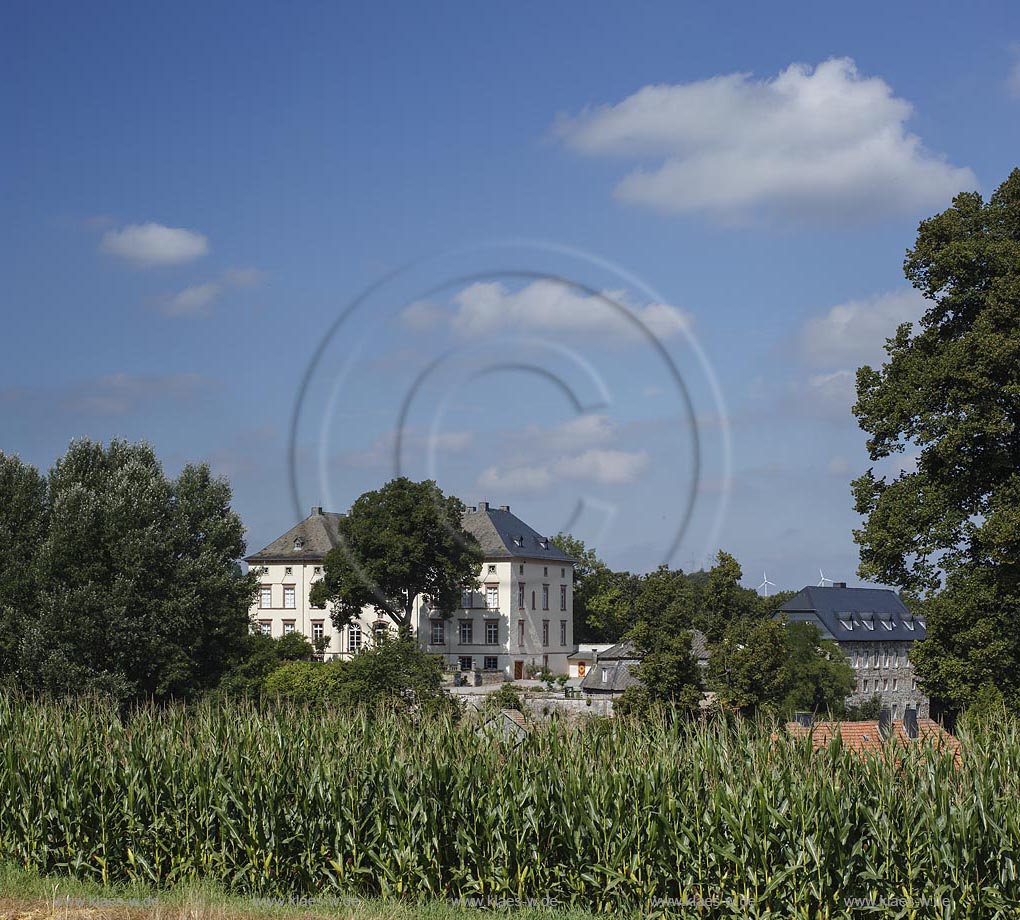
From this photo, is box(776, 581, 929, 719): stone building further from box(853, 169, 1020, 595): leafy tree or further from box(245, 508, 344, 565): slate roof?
box(853, 169, 1020, 595): leafy tree

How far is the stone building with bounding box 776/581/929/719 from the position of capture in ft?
351

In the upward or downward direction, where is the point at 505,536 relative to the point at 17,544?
upward

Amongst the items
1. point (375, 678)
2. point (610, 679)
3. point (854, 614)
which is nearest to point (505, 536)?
point (610, 679)

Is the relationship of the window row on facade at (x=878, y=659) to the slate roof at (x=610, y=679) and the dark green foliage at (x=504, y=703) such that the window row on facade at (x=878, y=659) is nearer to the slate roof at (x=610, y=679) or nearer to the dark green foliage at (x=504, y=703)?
the slate roof at (x=610, y=679)

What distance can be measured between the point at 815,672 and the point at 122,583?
4876 cm

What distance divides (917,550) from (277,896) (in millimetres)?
22216

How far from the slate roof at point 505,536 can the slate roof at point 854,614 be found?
22.8 m

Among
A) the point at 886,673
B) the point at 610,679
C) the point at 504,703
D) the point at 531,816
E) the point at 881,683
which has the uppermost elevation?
the point at 504,703

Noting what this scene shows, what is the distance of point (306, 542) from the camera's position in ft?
343

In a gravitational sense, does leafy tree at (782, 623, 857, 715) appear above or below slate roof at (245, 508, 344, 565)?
below

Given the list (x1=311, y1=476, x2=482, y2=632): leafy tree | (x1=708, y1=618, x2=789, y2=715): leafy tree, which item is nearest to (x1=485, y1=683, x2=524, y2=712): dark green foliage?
(x1=708, y1=618, x2=789, y2=715): leafy tree

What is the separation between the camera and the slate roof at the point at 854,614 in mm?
107688

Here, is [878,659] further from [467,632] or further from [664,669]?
[664,669]

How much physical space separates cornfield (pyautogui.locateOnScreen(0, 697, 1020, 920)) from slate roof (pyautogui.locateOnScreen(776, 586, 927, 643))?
302 ft
